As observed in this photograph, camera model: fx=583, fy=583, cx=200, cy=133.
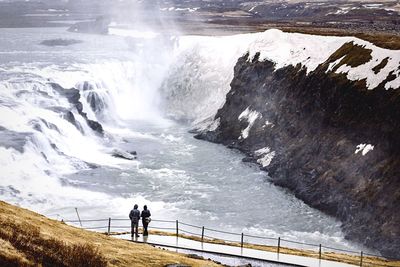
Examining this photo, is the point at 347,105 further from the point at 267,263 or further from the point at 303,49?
the point at 267,263

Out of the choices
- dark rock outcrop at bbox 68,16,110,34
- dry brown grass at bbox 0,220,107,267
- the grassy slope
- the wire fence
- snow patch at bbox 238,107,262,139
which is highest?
dark rock outcrop at bbox 68,16,110,34

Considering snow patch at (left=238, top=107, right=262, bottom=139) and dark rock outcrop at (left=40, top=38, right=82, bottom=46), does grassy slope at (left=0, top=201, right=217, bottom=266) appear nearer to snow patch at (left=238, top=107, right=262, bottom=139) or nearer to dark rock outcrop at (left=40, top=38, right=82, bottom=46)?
snow patch at (left=238, top=107, right=262, bottom=139)

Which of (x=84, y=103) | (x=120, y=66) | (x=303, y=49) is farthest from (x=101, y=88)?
(x=303, y=49)

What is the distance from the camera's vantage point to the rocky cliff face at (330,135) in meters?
37.5

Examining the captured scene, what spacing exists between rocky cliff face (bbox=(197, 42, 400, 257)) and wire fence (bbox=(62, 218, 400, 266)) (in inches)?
128

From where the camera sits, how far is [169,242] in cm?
2823

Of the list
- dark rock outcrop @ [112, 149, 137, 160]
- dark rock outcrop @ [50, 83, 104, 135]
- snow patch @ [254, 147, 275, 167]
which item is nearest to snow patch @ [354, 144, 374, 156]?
snow patch @ [254, 147, 275, 167]

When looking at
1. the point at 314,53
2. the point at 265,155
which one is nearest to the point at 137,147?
the point at 265,155

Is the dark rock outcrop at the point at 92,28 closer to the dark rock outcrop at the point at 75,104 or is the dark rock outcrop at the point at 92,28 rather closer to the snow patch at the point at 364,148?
the dark rock outcrop at the point at 75,104

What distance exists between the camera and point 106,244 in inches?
905

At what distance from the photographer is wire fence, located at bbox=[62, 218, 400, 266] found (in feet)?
94.8

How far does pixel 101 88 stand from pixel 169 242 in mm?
46776

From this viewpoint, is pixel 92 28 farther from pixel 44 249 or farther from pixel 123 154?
pixel 44 249

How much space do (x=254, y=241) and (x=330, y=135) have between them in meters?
14.5
